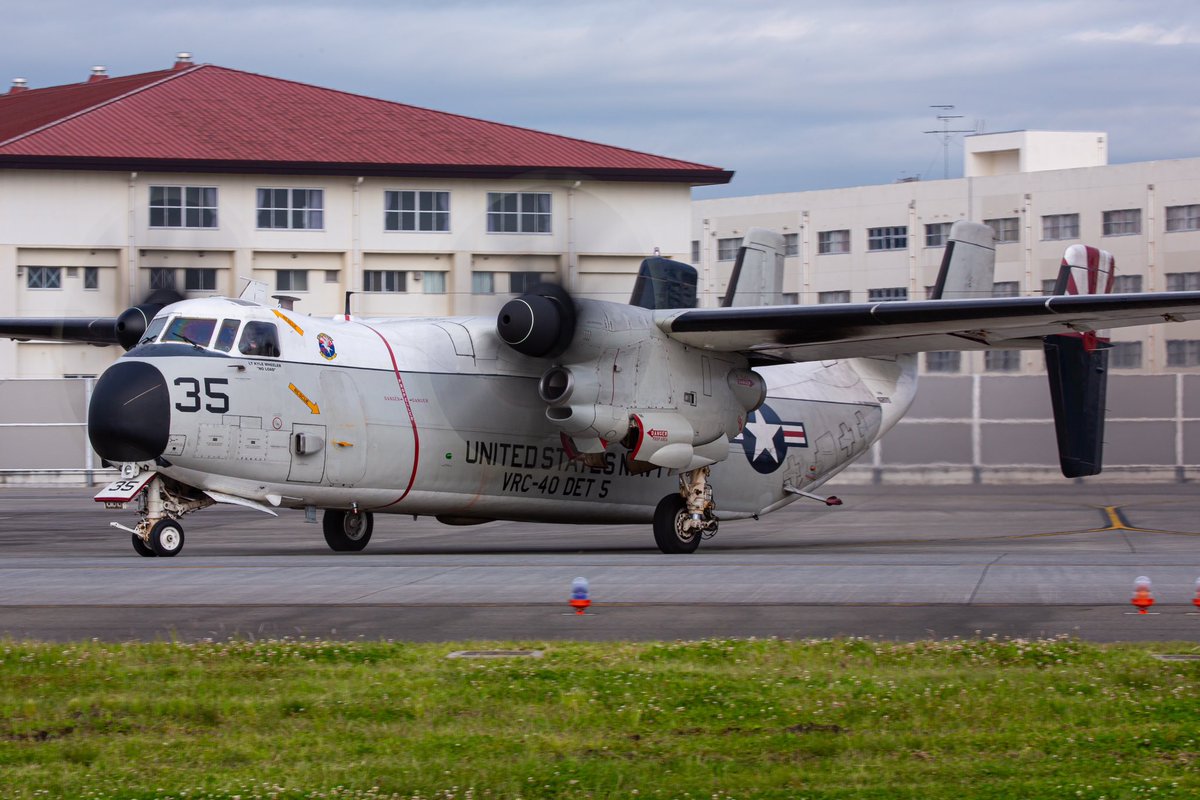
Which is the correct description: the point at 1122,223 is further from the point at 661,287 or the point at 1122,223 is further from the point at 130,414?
the point at 130,414

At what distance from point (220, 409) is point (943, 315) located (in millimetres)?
10444

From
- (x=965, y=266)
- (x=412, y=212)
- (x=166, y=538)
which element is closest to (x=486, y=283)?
(x=166, y=538)

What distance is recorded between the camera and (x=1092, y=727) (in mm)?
9047

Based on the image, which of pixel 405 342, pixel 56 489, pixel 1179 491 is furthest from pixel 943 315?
pixel 56 489

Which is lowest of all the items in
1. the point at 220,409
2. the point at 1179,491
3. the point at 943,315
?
the point at 1179,491

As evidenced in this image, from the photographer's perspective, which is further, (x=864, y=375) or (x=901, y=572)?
(x=864, y=375)

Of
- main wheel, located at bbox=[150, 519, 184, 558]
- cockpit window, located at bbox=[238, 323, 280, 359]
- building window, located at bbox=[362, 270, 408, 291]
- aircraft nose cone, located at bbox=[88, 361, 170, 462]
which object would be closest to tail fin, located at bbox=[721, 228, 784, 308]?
cockpit window, located at bbox=[238, 323, 280, 359]

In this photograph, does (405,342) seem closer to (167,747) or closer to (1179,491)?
(167,747)

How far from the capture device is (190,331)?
62.6 feet

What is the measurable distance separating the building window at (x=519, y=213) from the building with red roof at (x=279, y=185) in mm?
29550

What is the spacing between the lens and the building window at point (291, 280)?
5762 centimetres

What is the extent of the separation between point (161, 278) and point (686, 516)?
942 cm

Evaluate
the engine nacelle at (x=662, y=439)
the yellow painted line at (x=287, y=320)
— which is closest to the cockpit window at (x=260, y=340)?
the yellow painted line at (x=287, y=320)

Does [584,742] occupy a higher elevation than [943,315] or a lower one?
lower
